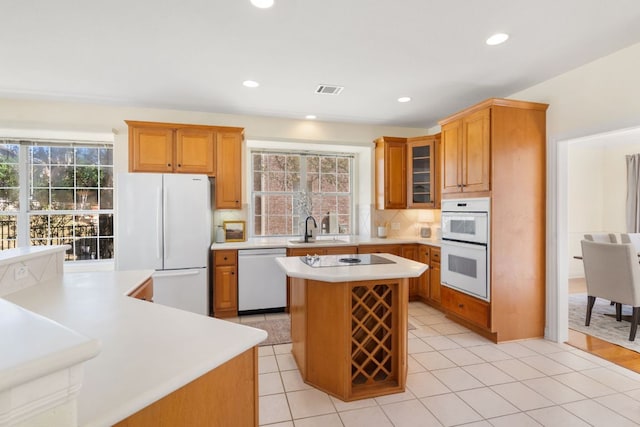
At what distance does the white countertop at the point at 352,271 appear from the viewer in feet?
6.95

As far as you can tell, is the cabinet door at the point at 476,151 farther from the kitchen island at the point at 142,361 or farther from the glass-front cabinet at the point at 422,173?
the kitchen island at the point at 142,361

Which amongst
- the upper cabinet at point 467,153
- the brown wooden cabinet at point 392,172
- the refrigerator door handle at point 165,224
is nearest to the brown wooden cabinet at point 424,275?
the brown wooden cabinet at point 392,172

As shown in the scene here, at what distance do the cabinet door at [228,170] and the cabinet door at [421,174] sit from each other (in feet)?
7.92

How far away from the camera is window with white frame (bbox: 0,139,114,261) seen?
3.86 meters

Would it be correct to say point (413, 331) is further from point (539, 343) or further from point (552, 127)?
point (552, 127)

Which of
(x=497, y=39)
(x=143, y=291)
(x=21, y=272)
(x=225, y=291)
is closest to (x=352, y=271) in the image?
(x=143, y=291)

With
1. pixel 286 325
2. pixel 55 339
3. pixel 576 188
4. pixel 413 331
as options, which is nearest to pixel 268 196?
pixel 286 325

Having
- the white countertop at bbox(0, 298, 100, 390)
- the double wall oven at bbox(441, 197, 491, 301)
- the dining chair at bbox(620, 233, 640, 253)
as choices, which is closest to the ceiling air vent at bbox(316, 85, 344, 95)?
the double wall oven at bbox(441, 197, 491, 301)

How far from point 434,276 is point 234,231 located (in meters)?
2.71

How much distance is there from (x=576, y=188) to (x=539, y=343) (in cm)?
392

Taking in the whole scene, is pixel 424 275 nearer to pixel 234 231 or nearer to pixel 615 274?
pixel 615 274

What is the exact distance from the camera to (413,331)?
11.4 feet

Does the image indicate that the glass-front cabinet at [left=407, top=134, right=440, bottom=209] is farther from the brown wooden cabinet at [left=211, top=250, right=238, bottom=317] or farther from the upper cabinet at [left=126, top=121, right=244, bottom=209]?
the brown wooden cabinet at [left=211, top=250, right=238, bottom=317]

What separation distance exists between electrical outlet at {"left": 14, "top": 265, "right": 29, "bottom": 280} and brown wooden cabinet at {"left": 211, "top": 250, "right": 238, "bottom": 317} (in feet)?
6.79
